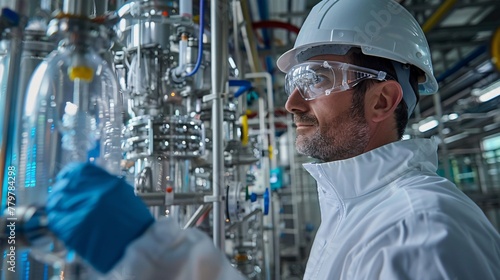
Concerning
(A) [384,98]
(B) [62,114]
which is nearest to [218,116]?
(A) [384,98]

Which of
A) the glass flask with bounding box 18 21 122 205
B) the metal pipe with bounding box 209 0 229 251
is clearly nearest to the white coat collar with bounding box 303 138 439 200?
the metal pipe with bounding box 209 0 229 251

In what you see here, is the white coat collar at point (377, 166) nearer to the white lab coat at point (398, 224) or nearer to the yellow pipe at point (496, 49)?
the white lab coat at point (398, 224)

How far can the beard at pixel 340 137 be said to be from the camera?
0.95 meters

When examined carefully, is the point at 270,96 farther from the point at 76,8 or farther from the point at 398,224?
the point at 76,8

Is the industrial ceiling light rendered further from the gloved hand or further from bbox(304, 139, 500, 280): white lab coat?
the gloved hand

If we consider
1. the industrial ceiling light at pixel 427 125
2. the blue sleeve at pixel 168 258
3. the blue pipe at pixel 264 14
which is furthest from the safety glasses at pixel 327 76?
the industrial ceiling light at pixel 427 125

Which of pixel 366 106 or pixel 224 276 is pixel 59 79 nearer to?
pixel 224 276

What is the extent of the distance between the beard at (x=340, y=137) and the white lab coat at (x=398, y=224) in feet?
0.21

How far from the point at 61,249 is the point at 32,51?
32cm

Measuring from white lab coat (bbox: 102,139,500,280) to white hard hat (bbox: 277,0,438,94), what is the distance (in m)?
0.27

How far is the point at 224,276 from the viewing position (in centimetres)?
44

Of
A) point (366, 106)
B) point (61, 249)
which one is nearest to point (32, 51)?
point (61, 249)

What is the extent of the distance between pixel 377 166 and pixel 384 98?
24cm

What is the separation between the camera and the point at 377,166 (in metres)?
0.83
